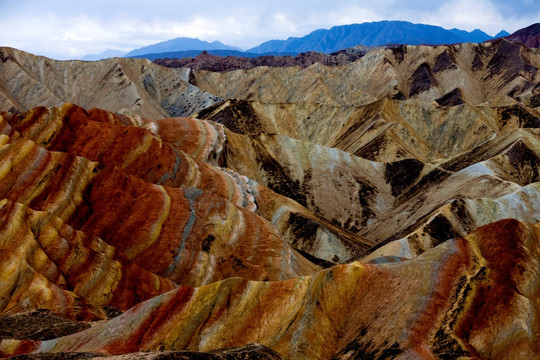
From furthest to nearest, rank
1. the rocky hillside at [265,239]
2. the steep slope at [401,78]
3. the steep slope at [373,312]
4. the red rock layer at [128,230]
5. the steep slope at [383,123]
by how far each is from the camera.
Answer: the steep slope at [401,78], the steep slope at [383,123], the red rock layer at [128,230], the rocky hillside at [265,239], the steep slope at [373,312]

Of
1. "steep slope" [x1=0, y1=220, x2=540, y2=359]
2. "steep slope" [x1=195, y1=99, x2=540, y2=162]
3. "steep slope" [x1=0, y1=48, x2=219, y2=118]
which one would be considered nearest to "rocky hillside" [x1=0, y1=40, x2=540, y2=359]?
"steep slope" [x1=0, y1=220, x2=540, y2=359]

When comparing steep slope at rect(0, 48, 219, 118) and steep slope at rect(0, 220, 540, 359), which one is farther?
steep slope at rect(0, 48, 219, 118)

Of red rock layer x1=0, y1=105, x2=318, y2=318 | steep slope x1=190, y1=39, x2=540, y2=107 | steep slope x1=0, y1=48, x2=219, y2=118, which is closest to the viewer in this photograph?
red rock layer x1=0, y1=105, x2=318, y2=318

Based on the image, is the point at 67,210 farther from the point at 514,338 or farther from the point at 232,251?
the point at 514,338

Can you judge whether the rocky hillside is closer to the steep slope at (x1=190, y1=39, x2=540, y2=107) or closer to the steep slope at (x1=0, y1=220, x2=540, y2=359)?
the steep slope at (x1=0, y1=220, x2=540, y2=359)

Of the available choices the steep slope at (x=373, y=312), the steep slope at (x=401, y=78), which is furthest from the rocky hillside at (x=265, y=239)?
the steep slope at (x=401, y=78)

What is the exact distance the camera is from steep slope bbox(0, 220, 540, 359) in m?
20.0

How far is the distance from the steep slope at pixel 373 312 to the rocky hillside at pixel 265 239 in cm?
7

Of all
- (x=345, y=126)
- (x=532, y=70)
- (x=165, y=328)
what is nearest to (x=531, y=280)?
(x=165, y=328)

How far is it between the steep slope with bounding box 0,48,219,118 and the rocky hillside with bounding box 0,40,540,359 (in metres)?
35.6

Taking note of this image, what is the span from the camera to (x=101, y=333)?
23.5 metres

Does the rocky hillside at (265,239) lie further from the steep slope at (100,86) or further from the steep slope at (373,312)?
the steep slope at (100,86)

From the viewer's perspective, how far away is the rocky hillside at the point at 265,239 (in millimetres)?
21641

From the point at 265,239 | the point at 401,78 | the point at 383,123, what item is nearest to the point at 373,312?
the point at 265,239
